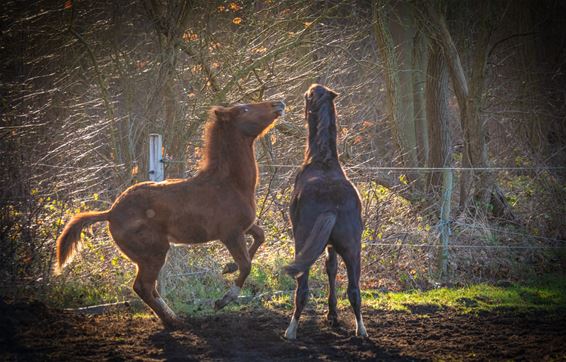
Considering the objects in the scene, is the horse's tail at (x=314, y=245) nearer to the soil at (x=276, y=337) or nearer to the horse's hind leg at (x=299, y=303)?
the horse's hind leg at (x=299, y=303)

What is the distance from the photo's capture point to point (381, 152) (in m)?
16.5

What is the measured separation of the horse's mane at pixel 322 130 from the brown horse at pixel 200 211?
0.51 meters

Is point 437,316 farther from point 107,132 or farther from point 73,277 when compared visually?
point 107,132

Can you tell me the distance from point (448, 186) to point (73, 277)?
5.58m

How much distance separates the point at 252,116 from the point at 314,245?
203 cm

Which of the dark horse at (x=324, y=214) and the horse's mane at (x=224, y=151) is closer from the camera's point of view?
the dark horse at (x=324, y=214)

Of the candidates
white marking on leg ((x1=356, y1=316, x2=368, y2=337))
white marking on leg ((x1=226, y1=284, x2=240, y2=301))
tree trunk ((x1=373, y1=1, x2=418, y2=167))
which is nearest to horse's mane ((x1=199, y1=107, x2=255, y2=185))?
white marking on leg ((x1=226, y1=284, x2=240, y2=301))

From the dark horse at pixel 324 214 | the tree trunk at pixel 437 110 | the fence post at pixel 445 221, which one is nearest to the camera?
the dark horse at pixel 324 214

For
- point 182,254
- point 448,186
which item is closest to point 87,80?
point 182,254

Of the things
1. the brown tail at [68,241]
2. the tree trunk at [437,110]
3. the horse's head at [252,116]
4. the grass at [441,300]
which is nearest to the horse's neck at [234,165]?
the horse's head at [252,116]

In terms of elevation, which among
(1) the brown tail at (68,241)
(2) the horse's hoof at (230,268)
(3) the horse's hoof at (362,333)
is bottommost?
(3) the horse's hoof at (362,333)

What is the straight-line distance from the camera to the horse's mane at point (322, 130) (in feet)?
21.8

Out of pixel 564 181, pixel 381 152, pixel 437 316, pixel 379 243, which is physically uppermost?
pixel 381 152

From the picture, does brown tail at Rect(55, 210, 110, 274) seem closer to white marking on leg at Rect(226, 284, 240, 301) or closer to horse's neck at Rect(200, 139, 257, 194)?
horse's neck at Rect(200, 139, 257, 194)
